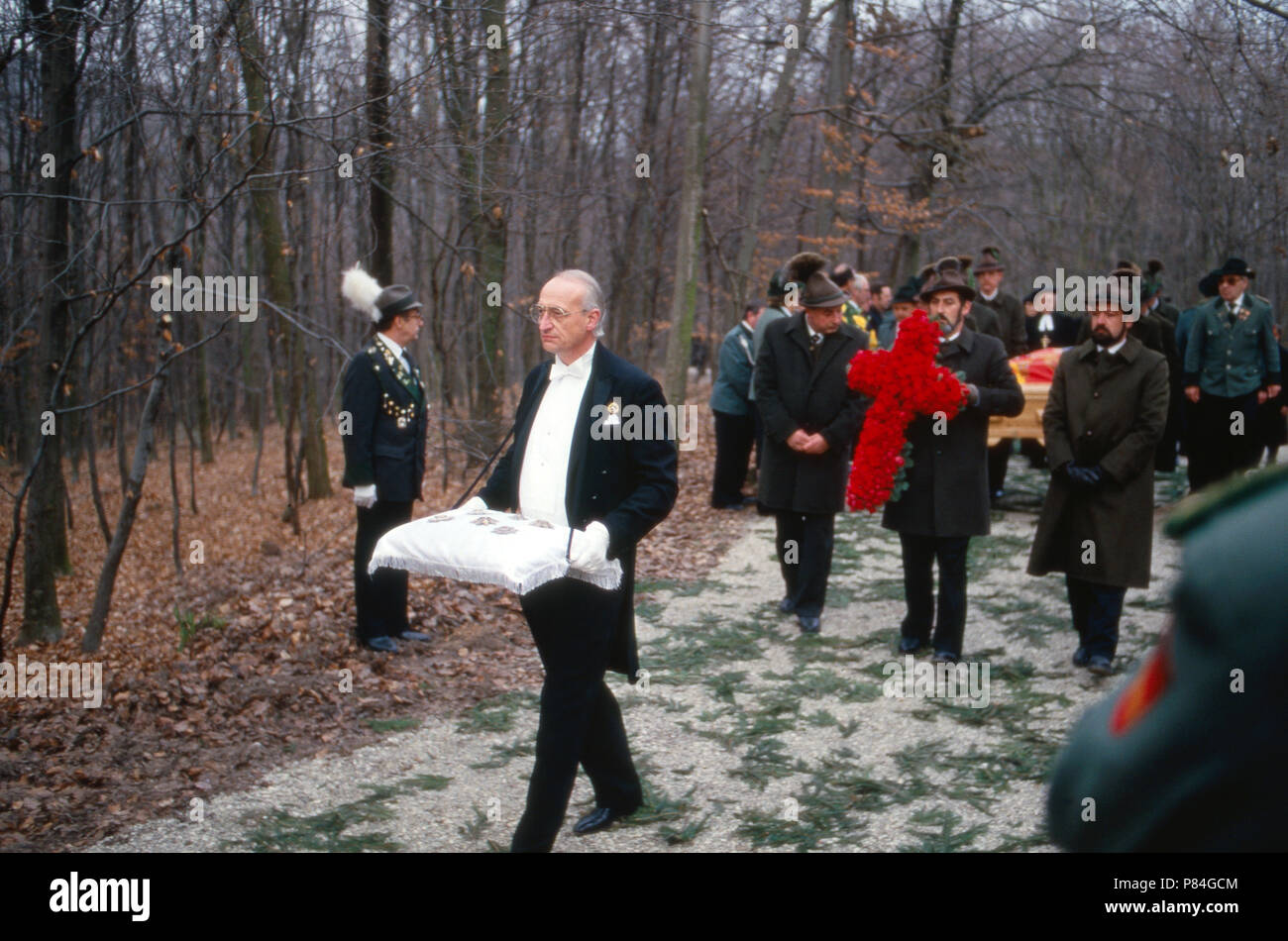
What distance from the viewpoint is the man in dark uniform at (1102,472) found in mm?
6695

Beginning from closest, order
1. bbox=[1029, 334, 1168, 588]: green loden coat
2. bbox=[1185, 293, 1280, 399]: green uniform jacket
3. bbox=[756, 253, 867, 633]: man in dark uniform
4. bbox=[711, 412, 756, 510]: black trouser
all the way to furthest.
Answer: bbox=[1029, 334, 1168, 588]: green loden coat, bbox=[756, 253, 867, 633]: man in dark uniform, bbox=[1185, 293, 1280, 399]: green uniform jacket, bbox=[711, 412, 756, 510]: black trouser

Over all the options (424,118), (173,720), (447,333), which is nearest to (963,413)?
(424,118)

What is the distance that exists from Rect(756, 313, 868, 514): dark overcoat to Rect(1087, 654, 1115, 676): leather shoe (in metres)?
1.94

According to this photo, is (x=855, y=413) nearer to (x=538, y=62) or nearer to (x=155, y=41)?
(x=155, y=41)

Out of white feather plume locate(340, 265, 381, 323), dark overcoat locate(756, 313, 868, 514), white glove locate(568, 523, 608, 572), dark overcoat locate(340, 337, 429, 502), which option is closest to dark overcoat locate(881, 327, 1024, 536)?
dark overcoat locate(756, 313, 868, 514)

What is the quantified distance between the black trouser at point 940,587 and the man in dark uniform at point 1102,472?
52 cm

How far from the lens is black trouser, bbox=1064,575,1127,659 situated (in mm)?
6855

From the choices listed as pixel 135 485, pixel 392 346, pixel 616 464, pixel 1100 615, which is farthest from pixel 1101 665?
pixel 135 485

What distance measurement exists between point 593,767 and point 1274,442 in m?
8.91

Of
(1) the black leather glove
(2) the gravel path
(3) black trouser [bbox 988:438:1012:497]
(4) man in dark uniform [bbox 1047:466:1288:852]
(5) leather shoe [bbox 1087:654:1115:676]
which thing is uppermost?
(4) man in dark uniform [bbox 1047:466:1288:852]

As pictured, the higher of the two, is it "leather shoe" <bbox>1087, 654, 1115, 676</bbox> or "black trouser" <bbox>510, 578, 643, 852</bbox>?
"black trouser" <bbox>510, 578, 643, 852</bbox>

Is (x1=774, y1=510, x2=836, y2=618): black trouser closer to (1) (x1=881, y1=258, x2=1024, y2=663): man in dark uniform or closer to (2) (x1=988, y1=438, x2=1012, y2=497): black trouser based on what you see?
(1) (x1=881, y1=258, x2=1024, y2=663): man in dark uniform

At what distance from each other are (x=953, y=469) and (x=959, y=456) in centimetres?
10

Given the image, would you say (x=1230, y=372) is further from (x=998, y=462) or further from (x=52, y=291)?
(x=52, y=291)
